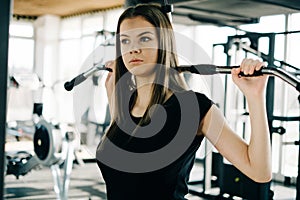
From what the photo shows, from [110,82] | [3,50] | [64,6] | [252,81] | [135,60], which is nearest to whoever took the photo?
[3,50]

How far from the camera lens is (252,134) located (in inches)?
31.0

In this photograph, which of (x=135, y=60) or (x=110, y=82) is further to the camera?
(x=110, y=82)

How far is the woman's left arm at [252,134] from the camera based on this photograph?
78cm

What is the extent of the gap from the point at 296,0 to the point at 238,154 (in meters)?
2.17

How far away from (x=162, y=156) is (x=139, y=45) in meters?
0.30

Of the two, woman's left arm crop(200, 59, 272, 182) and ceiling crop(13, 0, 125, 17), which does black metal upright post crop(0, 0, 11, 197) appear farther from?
ceiling crop(13, 0, 125, 17)

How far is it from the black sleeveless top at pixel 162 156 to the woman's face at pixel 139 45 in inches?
4.7

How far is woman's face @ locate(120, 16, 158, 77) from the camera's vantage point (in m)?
0.97

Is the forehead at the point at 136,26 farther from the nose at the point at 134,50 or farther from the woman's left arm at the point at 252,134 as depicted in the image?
the woman's left arm at the point at 252,134

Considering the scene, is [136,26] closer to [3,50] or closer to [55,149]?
[3,50]

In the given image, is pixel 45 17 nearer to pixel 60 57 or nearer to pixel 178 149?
pixel 60 57

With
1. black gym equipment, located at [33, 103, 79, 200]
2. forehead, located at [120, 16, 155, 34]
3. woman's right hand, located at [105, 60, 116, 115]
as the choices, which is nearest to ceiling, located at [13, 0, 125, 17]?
black gym equipment, located at [33, 103, 79, 200]

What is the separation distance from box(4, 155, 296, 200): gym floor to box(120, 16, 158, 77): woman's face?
2.67 metres

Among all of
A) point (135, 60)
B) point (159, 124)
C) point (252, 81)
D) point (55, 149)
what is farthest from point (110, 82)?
point (55, 149)
